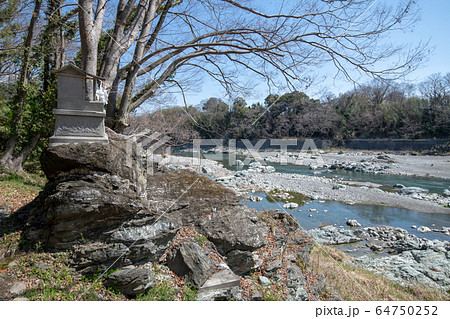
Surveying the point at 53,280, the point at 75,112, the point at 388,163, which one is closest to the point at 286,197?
the point at 75,112

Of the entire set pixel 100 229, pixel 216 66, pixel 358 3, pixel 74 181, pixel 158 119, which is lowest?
pixel 100 229

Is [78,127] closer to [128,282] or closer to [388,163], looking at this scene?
[128,282]

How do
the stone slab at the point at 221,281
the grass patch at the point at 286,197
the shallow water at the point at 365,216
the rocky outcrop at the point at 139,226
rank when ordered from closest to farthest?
the rocky outcrop at the point at 139,226 < the stone slab at the point at 221,281 < the shallow water at the point at 365,216 < the grass patch at the point at 286,197

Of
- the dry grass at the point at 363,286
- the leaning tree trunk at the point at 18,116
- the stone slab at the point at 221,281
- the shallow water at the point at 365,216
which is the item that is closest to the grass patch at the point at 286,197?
the shallow water at the point at 365,216

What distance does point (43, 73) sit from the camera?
11320 millimetres

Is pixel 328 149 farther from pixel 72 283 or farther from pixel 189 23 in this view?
pixel 72 283

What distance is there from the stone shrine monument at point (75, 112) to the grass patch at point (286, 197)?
34.7ft

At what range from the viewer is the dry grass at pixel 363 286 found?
555cm

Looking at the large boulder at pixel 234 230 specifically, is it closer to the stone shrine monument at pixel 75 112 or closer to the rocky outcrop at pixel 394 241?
the stone shrine monument at pixel 75 112

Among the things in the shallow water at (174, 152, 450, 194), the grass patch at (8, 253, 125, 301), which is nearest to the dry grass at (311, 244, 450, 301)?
the grass patch at (8, 253, 125, 301)

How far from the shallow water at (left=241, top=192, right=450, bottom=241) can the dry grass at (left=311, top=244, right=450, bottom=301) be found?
3.69 metres

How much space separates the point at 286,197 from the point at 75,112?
39.6 feet
